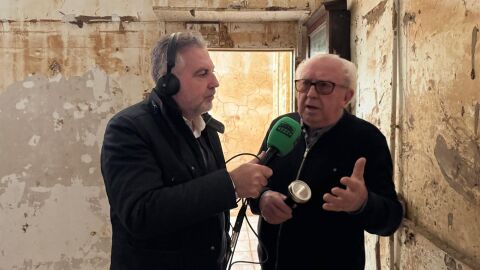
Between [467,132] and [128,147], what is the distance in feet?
3.23

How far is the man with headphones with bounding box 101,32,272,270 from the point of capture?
1.01 metres

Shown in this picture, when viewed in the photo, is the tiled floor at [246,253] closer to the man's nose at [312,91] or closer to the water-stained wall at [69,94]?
the water-stained wall at [69,94]

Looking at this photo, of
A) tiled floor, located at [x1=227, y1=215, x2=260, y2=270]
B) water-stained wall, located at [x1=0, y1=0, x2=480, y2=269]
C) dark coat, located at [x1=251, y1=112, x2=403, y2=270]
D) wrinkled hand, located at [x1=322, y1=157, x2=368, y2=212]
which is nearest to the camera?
wrinkled hand, located at [x1=322, y1=157, x2=368, y2=212]

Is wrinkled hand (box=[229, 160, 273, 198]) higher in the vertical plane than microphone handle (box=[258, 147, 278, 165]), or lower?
lower

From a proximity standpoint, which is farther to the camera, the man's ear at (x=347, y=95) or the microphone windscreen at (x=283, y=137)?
the man's ear at (x=347, y=95)

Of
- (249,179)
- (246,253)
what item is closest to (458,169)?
(249,179)

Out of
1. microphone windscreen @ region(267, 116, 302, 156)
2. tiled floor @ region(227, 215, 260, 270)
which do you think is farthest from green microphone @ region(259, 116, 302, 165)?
tiled floor @ region(227, 215, 260, 270)

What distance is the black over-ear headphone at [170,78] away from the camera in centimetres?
120

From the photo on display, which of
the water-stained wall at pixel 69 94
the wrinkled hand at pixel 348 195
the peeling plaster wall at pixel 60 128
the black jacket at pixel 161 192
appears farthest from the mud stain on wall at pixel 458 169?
the peeling plaster wall at pixel 60 128

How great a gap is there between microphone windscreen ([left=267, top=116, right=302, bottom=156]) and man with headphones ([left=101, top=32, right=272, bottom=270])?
14 cm

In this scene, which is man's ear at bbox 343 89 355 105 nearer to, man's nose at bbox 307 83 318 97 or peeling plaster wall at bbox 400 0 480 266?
man's nose at bbox 307 83 318 97

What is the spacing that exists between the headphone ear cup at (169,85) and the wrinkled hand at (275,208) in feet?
1.51

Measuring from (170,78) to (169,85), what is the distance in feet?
0.07

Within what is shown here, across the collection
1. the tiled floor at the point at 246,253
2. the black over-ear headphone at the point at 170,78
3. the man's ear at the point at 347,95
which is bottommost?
the tiled floor at the point at 246,253
